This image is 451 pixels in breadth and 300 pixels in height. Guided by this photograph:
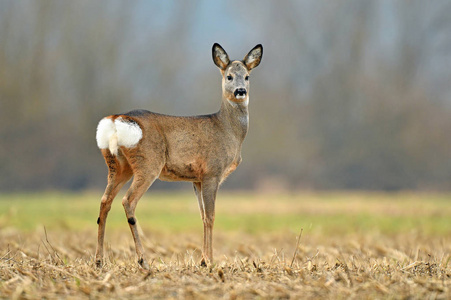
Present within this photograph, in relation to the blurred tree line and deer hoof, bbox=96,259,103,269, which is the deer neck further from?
the blurred tree line

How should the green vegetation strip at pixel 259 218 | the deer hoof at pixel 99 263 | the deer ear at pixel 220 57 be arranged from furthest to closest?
the green vegetation strip at pixel 259 218 < the deer ear at pixel 220 57 < the deer hoof at pixel 99 263

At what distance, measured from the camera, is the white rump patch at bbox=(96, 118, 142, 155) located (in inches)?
261

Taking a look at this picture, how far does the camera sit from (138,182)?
668 centimetres

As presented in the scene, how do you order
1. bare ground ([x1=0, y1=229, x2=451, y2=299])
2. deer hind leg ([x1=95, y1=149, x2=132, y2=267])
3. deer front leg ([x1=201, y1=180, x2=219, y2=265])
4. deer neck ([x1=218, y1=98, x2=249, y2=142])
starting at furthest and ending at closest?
deer neck ([x1=218, y1=98, x2=249, y2=142]) < deer front leg ([x1=201, y1=180, x2=219, y2=265]) < deer hind leg ([x1=95, y1=149, x2=132, y2=267]) < bare ground ([x1=0, y1=229, x2=451, y2=299])

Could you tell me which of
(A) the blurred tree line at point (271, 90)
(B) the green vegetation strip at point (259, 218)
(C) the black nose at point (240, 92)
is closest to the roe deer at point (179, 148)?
(C) the black nose at point (240, 92)

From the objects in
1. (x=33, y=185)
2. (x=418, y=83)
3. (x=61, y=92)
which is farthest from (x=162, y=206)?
(x=418, y=83)

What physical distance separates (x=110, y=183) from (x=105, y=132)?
0.59 metres

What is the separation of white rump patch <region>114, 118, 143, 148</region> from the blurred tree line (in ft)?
101

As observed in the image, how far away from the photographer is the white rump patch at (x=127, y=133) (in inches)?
260

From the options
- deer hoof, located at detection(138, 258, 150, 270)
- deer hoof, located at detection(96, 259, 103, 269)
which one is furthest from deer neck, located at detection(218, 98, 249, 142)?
Result: deer hoof, located at detection(96, 259, 103, 269)

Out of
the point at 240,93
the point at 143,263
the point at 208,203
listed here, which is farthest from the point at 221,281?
the point at 240,93

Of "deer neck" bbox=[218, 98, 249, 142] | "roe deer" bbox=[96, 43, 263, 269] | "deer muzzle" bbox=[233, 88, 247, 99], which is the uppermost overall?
"deer muzzle" bbox=[233, 88, 247, 99]

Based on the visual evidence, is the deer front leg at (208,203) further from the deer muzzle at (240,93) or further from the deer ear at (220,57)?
the deer ear at (220,57)

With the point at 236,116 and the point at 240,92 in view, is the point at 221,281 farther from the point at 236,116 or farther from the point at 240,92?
the point at 236,116
